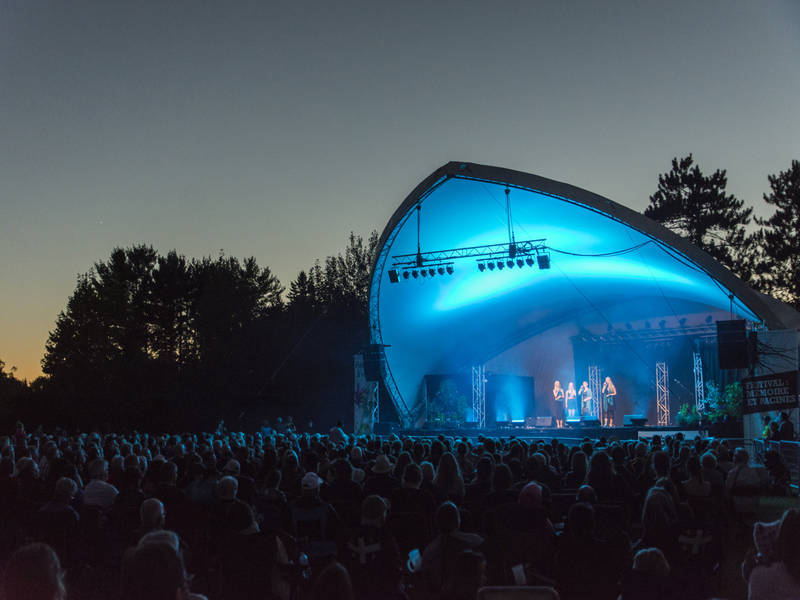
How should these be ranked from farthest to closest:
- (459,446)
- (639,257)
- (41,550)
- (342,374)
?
(342,374) → (639,257) → (459,446) → (41,550)

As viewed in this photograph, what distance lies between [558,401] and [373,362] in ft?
27.1

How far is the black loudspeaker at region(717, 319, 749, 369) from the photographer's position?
17312 millimetres

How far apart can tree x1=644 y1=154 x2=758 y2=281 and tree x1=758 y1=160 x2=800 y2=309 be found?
97 centimetres

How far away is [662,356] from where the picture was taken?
26031 mm

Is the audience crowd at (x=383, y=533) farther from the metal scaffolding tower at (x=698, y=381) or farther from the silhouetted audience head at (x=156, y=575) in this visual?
the metal scaffolding tower at (x=698, y=381)

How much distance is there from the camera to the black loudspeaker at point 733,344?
17312 millimetres

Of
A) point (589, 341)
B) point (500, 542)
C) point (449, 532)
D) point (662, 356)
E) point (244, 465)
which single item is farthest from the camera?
point (589, 341)

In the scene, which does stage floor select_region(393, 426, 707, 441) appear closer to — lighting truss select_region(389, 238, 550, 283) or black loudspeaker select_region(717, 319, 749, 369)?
black loudspeaker select_region(717, 319, 749, 369)

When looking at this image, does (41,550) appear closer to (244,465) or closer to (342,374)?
(244,465)

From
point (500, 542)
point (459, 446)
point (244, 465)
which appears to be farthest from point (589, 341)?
point (500, 542)

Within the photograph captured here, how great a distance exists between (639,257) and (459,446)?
1329 cm

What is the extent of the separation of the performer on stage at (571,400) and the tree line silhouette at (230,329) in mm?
8400

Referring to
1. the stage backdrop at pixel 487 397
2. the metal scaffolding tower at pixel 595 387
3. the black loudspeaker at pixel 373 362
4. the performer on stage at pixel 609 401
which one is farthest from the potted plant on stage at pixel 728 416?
the black loudspeaker at pixel 373 362

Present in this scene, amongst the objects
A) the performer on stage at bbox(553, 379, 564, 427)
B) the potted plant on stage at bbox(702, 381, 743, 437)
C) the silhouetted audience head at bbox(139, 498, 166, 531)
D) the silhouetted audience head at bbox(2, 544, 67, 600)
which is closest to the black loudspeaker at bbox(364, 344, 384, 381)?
the performer on stage at bbox(553, 379, 564, 427)
